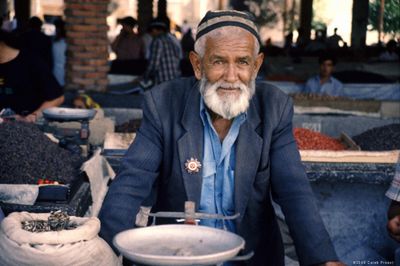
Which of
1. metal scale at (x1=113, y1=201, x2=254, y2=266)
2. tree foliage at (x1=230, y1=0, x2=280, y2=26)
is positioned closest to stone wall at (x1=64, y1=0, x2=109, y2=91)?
metal scale at (x1=113, y1=201, x2=254, y2=266)

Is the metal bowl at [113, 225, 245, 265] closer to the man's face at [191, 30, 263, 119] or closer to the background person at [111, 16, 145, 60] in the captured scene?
the man's face at [191, 30, 263, 119]

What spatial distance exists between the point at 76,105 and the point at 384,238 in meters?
3.03

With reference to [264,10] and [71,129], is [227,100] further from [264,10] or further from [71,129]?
[264,10]

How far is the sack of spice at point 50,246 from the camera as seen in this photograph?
2.11 m

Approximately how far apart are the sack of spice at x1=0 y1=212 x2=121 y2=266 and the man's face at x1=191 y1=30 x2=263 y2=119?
0.66 metres

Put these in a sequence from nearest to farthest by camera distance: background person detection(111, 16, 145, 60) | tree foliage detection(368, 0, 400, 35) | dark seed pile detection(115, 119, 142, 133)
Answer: dark seed pile detection(115, 119, 142, 133), background person detection(111, 16, 145, 60), tree foliage detection(368, 0, 400, 35)

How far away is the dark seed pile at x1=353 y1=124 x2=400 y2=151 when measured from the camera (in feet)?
20.0

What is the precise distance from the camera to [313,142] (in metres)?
6.09

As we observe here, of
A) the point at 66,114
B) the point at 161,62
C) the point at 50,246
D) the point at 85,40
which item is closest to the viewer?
the point at 50,246

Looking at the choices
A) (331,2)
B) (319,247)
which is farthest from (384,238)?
(331,2)

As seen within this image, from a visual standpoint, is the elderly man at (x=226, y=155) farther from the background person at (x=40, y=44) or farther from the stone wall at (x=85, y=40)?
the background person at (x=40, y=44)

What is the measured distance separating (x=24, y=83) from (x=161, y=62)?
4355mm

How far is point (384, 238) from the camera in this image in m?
5.55

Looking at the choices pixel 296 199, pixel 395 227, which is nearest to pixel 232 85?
pixel 296 199
